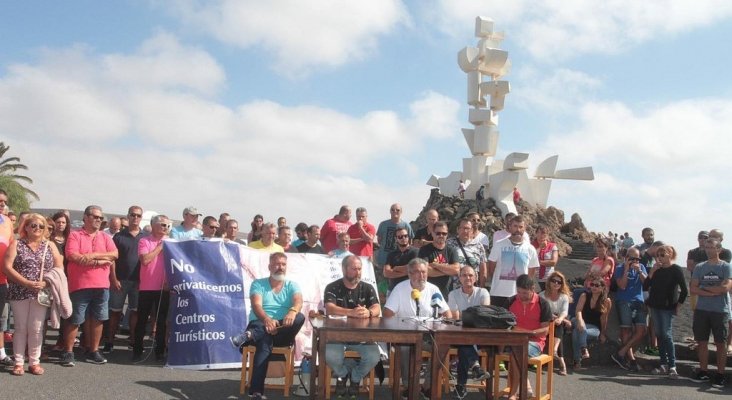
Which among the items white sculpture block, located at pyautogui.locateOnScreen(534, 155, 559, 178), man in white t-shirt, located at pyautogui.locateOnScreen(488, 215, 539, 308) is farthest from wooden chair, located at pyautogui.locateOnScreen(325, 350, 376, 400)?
white sculpture block, located at pyautogui.locateOnScreen(534, 155, 559, 178)

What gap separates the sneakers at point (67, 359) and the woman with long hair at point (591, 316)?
5909 mm

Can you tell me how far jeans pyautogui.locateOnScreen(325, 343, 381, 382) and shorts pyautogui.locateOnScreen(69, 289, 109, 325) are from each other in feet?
9.17

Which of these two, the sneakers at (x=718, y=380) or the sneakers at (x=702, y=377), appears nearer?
the sneakers at (x=718, y=380)

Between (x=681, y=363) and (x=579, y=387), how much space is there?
7.43 feet

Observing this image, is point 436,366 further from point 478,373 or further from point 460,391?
point 460,391

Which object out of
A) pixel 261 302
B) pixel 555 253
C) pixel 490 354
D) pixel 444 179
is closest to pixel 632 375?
pixel 555 253

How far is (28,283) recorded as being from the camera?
6.38 meters

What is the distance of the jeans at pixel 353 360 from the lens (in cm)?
601

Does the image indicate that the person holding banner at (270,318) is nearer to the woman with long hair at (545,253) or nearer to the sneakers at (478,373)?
the sneakers at (478,373)

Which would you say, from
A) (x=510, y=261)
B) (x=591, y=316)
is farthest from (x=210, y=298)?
(x=591, y=316)

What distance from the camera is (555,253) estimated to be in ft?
30.6

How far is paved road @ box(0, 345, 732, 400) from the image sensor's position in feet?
19.4

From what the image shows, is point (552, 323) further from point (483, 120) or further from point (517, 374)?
point (483, 120)

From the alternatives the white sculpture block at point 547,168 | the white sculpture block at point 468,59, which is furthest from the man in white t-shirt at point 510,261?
the white sculpture block at point 547,168
